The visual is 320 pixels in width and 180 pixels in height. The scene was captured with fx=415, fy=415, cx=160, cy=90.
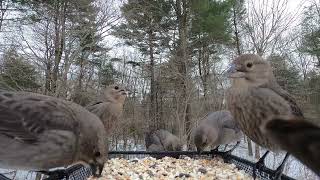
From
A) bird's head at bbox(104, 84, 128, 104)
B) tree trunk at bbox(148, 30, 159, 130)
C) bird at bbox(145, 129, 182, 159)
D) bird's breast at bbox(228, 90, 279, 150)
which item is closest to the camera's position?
bird's breast at bbox(228, 90, 279, 150)

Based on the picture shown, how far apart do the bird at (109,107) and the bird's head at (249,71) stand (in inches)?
133

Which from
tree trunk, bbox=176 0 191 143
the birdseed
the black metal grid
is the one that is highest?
tree trunk, bbox=176 0 191 143

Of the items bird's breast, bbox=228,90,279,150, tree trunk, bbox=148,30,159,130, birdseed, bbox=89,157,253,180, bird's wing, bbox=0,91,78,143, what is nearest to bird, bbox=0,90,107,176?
bird's wing, bbox=0,91,78,143

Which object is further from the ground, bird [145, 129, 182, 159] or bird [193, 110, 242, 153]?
bird [193, 110, 242, 153]

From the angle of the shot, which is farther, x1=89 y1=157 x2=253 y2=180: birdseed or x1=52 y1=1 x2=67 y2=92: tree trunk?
x1=52 y1=1 x2=67 y2=92: tree trunk

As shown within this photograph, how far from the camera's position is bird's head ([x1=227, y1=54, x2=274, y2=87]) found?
3703 millimetres

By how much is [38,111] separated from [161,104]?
20.3m

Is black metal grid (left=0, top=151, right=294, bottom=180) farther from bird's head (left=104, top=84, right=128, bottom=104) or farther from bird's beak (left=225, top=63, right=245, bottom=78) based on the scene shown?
bird's head (left=104, top=84, right=128, bottom=104)

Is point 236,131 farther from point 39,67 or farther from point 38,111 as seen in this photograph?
point 39,67

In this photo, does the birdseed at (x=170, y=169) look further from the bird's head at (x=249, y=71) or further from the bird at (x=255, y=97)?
the bird's head at (x=249, y=71)

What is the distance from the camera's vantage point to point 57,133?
3.01m

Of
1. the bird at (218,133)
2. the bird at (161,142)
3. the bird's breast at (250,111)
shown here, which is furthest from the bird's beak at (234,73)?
the bird at (161,142)

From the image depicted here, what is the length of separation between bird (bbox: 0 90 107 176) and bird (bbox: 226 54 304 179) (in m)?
1.23

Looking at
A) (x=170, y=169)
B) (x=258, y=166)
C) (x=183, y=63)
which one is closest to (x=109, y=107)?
(x=170, y=169)
